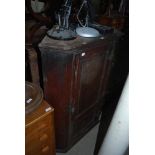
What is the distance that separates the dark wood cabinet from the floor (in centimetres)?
5

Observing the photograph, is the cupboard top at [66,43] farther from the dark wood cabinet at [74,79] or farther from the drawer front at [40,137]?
the drawer front at [40,137]

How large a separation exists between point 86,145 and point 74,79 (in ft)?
2.47

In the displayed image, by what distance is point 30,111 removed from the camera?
1.19m

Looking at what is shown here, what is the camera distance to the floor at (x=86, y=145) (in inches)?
69.7

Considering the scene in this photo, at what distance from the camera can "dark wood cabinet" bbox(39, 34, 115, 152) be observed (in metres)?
1.29

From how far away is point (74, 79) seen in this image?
4.56 ft

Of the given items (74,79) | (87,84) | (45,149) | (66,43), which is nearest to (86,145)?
(45,149)

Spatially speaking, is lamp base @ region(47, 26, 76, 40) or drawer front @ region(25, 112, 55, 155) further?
lamp base @ region(47, 26, 76, 40)

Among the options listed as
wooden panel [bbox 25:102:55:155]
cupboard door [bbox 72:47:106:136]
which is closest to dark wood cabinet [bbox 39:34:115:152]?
cupboard door [bbox 72:47:106:136]

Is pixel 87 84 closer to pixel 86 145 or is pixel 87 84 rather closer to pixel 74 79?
pixel 74 79

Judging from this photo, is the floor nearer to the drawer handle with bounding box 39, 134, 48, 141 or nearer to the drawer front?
the drawer front

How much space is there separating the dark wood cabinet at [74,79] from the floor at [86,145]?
0.05m
